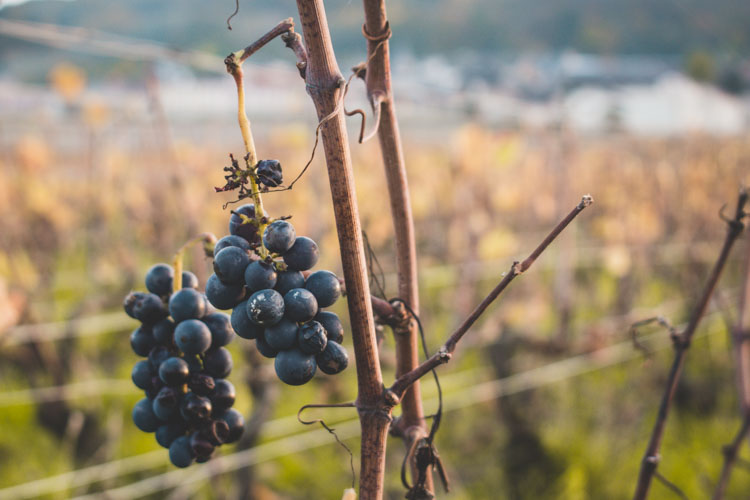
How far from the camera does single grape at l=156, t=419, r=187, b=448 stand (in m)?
0.65

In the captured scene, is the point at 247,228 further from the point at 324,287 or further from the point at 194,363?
the point at 194,363

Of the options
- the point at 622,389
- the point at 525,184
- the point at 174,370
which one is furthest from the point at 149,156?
the point at 174,370

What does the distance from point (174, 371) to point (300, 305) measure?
0.21 m

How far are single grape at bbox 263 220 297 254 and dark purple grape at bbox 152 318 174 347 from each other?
9.0 inches

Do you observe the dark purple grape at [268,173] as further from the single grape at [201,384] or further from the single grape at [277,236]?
the single grape at [201,384]

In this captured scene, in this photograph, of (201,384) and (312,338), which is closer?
(312,338)

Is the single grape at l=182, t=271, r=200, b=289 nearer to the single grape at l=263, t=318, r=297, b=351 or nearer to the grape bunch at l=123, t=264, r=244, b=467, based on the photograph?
the grape bunch at l=123, t=264, r=244, b=467

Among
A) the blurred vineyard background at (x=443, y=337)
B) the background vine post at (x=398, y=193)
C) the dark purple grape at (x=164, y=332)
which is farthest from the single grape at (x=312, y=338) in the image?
the blurred vineyard background at (x=443, y=337)

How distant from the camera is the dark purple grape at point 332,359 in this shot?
52 centimetres

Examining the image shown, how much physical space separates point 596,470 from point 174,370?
6.64ft

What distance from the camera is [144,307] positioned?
0.63m

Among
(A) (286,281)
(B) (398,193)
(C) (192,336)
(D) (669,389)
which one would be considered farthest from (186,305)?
(D) (669,389)

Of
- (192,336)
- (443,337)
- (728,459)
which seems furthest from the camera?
(443,337)

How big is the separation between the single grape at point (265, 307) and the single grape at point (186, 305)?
0.13m
